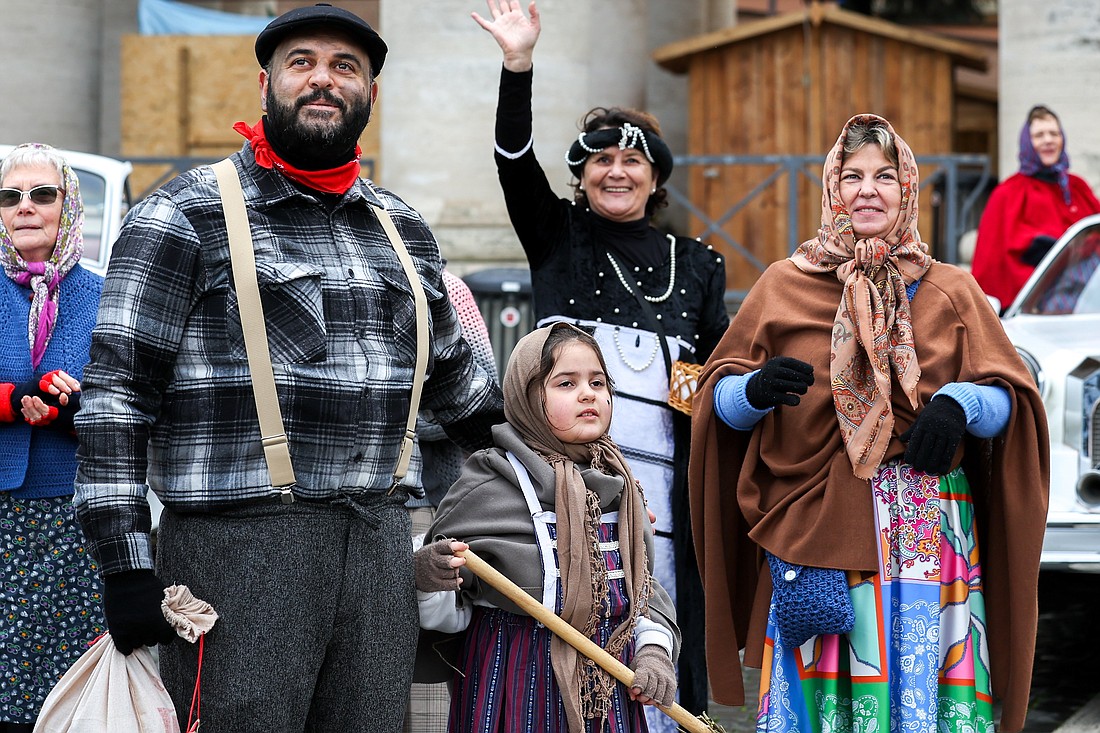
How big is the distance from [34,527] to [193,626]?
74.2 inches

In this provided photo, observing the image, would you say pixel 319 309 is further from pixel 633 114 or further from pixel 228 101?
pixel 228 101

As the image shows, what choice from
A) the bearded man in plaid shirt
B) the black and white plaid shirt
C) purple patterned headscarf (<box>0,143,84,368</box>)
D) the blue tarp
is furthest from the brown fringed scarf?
the blue tarp

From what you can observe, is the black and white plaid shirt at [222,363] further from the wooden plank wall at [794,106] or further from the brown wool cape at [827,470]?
the wooden plank wall at [794,106]

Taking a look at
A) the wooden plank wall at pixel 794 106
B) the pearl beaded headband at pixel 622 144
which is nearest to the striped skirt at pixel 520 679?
the pearl beaded headband at pixel 622 144

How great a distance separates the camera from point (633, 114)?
497 centimetres

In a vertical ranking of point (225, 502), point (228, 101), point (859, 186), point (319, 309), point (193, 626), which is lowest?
point (193, 626)

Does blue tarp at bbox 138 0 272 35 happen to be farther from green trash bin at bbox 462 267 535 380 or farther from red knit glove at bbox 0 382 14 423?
red knit glove at bbox 0 382 14 423

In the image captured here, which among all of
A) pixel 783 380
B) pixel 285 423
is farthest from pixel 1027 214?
pixel 285 423

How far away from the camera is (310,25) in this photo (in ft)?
10.6

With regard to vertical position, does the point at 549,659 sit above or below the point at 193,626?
below

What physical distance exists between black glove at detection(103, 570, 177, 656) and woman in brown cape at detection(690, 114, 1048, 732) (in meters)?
1.67

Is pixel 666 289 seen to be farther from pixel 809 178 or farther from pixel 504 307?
pixel 809 178

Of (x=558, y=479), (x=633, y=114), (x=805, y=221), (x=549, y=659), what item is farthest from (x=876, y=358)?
(x=805, y=221)

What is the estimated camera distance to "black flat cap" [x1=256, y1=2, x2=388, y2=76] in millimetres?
3225
